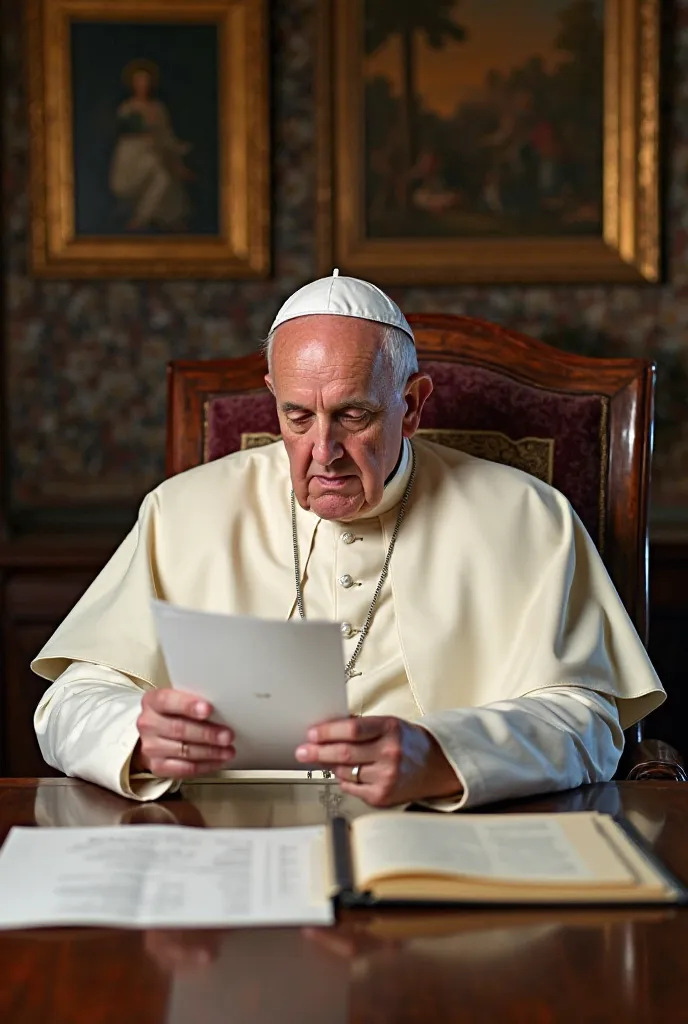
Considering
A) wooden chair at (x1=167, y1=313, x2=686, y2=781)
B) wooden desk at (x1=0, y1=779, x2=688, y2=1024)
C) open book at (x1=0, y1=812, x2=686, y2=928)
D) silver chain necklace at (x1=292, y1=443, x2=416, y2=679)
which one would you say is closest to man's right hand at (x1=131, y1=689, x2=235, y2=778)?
open book at (x1=0, y1=812, x2=686, y2=928)

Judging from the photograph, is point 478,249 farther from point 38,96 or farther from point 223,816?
point 223,816

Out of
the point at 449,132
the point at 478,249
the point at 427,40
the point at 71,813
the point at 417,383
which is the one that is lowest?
the point at 71,813

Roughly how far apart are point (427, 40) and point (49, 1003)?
170 inches

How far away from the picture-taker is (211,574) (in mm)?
2627

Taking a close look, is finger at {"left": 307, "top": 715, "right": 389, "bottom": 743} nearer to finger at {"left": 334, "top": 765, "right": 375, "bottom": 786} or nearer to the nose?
finger at {"left": 334, "top": 765, "right": 375, "bottom": 786}

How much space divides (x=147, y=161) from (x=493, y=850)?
3833 millimetres

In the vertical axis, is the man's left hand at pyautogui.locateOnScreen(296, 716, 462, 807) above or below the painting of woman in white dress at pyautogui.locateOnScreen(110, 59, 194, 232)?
below

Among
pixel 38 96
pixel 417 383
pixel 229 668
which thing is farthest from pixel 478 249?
pixel 229 668

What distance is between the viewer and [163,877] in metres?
1.63

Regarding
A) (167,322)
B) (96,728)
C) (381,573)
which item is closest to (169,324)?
(167,322)

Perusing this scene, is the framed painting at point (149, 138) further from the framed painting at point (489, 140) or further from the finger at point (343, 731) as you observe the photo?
the finger at point (343, 731)

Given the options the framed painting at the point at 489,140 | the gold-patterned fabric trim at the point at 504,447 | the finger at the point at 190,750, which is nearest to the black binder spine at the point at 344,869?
the finger at the point at 190,750

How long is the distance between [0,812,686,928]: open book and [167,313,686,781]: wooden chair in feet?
4.35

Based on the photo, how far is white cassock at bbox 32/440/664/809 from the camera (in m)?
2.38
